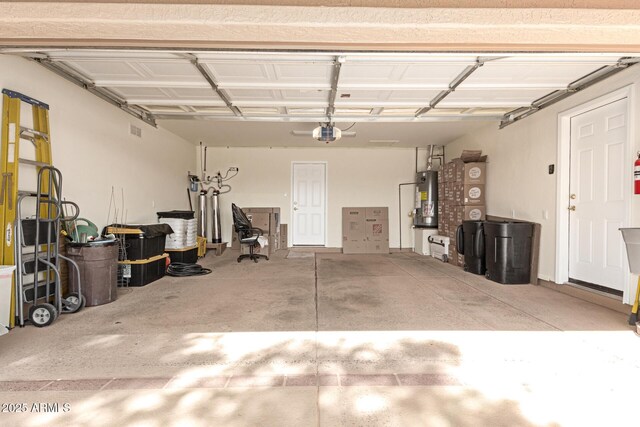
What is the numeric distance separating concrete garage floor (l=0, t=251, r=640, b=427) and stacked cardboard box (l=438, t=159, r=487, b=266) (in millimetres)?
2154

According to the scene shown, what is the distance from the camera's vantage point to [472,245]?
5137 millimetres

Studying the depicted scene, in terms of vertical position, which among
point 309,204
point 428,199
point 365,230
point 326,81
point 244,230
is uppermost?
point 326,81

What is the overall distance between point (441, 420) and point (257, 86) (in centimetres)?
360

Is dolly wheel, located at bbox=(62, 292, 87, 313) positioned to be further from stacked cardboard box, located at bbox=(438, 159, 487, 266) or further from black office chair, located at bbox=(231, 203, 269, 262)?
stacked cardboard box, located at bbox=(438, 159, 487, 266)

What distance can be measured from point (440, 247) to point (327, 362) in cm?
505

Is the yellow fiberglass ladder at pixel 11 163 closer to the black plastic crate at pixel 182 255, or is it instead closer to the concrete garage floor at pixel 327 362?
the concrete garage floor at pixel 327 362

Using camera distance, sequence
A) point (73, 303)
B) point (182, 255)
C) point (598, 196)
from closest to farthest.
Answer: point (73, 303) < point (598, 196) < point (182, 255)

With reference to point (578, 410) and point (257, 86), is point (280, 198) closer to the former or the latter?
point (257, 86)

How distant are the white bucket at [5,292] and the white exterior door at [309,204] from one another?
5.77 metres

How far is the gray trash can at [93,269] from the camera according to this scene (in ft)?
11.1

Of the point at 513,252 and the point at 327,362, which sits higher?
the point at 513,252

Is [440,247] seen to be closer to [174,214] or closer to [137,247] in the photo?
[174,214]

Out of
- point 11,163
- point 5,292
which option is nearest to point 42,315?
point 5,292

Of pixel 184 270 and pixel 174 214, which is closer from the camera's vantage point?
pixel 184 270
